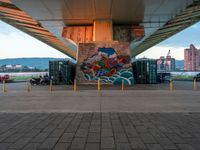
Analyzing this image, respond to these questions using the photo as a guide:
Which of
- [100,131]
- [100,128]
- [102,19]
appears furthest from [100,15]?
[100,131]

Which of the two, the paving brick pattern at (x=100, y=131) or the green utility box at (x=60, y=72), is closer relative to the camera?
the paving brick pattern at (x=100, y=131)

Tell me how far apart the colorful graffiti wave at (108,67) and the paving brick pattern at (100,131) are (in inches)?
668

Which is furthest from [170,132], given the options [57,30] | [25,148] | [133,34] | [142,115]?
[57,30]

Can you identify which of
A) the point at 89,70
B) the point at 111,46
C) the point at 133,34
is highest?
the point at 133,34

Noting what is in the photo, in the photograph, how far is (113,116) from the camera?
8094 millimetres

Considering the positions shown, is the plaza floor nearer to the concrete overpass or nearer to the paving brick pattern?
the paving brick pattern

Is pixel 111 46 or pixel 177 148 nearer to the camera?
pixel 177 148

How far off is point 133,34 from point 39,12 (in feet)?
40.2

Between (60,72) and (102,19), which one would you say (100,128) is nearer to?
(60,72)

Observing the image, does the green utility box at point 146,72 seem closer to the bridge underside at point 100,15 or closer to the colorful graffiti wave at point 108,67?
the colorful graffiti wave at point 108,67

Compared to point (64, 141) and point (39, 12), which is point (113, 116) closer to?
point (64, 141)

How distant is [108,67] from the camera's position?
1009 inches

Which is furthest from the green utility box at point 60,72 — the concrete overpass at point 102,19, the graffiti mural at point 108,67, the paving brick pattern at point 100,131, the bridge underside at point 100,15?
the paving brick pattern at point 100,131

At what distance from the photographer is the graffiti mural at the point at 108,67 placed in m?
25.4
